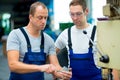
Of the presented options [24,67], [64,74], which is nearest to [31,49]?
[24,67]

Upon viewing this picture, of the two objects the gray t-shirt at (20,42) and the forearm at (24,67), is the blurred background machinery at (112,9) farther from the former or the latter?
the gray t-shirt at (20,42)

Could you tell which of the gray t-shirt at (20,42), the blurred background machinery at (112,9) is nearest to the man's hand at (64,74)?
the gray t-shirt at (20,42)

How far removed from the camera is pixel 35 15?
2090 mm

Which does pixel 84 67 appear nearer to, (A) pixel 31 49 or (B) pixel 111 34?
(A) pixel 31 49

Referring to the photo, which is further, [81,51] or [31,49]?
[81,51]

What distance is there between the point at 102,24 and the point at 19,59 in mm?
812

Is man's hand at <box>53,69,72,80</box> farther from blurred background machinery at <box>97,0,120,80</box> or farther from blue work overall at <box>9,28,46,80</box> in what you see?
blurred background machinery at <box>97,0,120,80</box>

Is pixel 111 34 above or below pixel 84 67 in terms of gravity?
above

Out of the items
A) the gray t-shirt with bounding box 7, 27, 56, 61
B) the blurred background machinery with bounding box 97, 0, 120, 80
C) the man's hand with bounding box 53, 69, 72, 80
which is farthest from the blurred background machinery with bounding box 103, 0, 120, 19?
the gray t-shirt with bounding box 7, 27, 56, 61

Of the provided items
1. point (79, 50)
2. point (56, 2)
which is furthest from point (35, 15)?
point (56, 2)

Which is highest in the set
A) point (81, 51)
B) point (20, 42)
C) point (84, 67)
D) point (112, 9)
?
point (112, 9)

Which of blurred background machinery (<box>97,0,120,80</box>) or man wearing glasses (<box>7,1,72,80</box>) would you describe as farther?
man wearing glasses (<box>7,1,72,80</box>)

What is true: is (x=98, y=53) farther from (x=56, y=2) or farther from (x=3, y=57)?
(x=56, y=2)

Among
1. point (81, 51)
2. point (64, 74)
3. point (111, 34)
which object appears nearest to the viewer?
point (111, 34)
